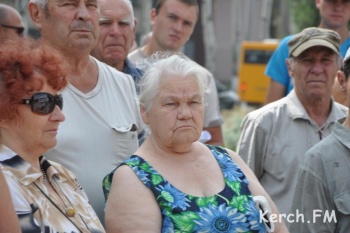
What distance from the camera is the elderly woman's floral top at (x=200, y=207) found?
4328 mm

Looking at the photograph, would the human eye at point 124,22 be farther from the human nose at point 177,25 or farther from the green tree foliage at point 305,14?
the green tree foliage at point 305,14

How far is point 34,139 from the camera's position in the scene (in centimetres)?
420

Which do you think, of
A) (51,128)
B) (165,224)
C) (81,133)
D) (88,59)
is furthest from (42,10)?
(165,224)

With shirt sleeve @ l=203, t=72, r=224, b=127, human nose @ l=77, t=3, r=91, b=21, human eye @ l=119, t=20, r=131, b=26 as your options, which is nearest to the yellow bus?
shirt sleeve @ l=203, t=72, r=224, b=127

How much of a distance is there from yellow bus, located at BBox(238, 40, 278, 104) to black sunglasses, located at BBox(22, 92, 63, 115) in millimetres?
25076

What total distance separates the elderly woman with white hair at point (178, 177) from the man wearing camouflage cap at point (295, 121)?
136cm

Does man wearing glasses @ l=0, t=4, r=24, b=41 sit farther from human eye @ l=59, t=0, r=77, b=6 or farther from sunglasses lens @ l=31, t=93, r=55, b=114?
sunglasses lens @ l=31, t=93, r=55, b=114

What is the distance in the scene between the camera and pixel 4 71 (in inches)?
160

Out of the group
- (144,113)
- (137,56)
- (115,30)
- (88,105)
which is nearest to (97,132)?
(88,105)

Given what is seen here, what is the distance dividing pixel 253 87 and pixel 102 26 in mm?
23895

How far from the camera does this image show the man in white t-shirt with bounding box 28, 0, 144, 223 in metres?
4.88

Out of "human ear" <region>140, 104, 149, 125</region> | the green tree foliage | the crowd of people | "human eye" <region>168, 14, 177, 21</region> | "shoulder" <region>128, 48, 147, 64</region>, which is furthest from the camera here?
the green tree foliage

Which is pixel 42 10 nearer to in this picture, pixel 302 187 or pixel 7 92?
pixel 7 92

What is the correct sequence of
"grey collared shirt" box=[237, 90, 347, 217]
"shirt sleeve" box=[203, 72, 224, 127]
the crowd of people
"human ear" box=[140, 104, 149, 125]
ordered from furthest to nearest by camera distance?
"shirt sleeve" box=[203, 72, 224, 127]
"grey collared shirt" box=[237, 90, 347, 217]
"human ear" box=[140, 104, 149, 125]
the crowd of people
